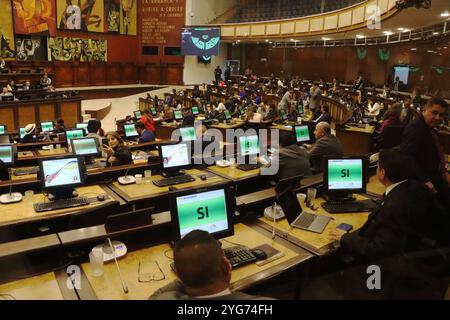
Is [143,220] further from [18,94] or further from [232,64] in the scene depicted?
[232,64]

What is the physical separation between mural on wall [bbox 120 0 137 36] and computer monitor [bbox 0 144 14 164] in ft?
52.9

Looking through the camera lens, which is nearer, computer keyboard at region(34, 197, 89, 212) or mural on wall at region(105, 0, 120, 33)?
computer keyboard at region(34, 197, 89, 212)

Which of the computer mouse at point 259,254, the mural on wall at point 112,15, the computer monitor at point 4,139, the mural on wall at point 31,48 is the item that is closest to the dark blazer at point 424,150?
the computer mouse at point 259,254

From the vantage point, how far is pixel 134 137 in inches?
341

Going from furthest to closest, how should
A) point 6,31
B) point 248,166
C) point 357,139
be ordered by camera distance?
point 6,31
point 357,139
point 248,166

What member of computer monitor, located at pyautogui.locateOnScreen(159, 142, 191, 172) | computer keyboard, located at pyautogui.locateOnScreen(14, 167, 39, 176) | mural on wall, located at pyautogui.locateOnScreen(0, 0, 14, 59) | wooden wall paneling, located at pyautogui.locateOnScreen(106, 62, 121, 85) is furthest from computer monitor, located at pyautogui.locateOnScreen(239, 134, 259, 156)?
wooden wall paneling, located at pyautogui.locateOnScreen(106, 62, 121, 85)

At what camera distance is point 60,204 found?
398 cm

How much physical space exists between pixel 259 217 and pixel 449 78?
9.98 meters

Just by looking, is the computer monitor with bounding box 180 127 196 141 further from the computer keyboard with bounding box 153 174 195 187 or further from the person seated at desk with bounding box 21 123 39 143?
the person seated at desk with bounding box 21 123 39 143

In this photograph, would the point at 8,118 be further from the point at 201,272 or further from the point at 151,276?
the point at 201,272

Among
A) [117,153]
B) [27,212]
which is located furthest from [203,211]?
[117,153]

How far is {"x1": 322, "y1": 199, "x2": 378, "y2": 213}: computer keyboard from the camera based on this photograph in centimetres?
376

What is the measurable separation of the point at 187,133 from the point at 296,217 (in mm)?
4263
